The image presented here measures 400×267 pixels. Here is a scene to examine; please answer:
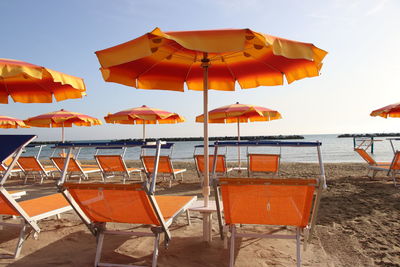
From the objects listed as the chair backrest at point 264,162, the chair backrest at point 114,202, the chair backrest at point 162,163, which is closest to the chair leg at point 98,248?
the chair backrest at point 114,202

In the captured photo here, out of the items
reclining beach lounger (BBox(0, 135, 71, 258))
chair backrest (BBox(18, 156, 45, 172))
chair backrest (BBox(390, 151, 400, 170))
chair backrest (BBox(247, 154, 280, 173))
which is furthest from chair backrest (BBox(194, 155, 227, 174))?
chair backrest (BBox(18, 156, 45, 172))

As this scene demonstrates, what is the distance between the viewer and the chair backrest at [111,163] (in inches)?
272

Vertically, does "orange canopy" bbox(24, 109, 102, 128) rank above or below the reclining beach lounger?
above

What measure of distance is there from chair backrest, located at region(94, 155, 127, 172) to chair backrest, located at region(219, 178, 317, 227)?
16.6ft

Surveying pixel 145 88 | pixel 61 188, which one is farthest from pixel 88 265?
pixel 145 88

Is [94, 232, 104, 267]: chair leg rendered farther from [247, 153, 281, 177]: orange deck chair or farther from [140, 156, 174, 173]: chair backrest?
[247, 153, 281, 177]: orange deck chair

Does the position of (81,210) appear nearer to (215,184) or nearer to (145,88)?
(215,184)

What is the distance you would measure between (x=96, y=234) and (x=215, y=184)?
124 centimetres

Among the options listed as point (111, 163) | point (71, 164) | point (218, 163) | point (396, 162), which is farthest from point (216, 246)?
point (396, 162)

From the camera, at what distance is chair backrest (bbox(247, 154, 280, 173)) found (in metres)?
6.49

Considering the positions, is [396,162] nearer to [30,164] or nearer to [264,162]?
[264,162]

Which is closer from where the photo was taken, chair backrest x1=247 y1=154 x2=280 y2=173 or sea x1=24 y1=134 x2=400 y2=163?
chair backrest x1=247 y1=154 x2=280 y2=173

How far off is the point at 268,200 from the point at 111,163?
5.56 metres

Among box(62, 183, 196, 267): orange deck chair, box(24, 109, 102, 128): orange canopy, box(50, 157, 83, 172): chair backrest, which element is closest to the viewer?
box(62, 183, 196, 267): orange deck chair
